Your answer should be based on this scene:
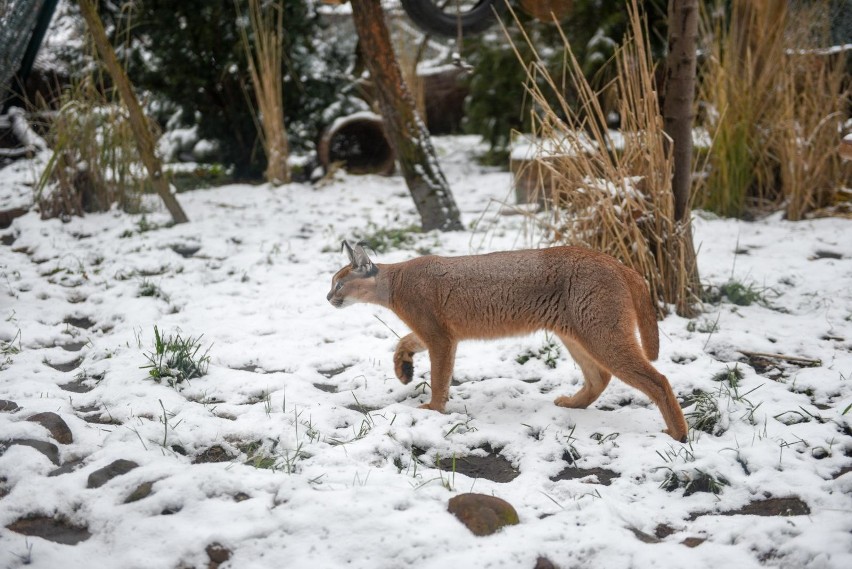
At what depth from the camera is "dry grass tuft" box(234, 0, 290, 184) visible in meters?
8.18

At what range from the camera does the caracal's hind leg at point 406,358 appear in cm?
387

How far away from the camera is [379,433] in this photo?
316cm

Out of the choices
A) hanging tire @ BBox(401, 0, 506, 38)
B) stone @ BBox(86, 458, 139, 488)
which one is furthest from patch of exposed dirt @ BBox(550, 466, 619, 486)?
hanging tire @ BBox(401, 0, 506, 38)

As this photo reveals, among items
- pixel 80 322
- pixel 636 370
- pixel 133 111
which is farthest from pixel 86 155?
pixel 636 370

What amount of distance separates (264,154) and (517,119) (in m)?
3.46

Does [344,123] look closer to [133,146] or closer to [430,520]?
[133,146]

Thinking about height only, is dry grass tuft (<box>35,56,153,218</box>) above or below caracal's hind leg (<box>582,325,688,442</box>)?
above

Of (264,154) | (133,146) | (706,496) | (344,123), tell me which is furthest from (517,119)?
(706,496)

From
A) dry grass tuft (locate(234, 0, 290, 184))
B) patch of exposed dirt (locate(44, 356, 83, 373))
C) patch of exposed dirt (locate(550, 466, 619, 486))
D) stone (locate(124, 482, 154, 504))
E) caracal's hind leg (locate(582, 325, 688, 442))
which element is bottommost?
patch of exposed dirt (locate(550, 466, 619, 486))

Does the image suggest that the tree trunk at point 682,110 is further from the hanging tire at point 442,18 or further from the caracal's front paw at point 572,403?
the hanging tire at point 442,18

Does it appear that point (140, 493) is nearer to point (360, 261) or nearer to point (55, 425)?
point (55, 425)

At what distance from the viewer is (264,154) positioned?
30.8ft

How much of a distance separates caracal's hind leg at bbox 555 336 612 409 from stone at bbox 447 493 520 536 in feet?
3.75

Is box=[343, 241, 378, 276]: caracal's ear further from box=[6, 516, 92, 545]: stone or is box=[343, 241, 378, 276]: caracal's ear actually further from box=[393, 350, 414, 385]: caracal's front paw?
box=[6, 516, 92, 545]: stone
